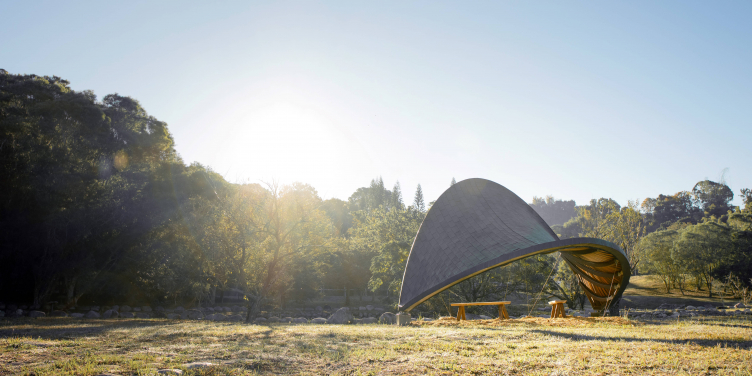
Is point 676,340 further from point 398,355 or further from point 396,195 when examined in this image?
point 396,195

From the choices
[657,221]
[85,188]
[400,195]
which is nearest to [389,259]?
[85,188]

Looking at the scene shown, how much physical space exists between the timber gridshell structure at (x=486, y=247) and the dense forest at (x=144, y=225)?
410 cm

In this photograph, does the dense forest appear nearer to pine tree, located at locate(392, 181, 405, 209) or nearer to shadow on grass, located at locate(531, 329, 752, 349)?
shadow on grass, located at locate(531, 329, 752, 349)

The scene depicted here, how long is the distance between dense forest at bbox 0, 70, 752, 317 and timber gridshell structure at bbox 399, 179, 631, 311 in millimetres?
4101

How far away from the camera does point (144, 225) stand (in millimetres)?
21688

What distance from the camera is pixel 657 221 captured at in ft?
281

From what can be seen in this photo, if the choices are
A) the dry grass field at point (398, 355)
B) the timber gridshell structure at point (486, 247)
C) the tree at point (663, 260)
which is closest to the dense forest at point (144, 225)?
the timber gridshell structure at point (486, 247)

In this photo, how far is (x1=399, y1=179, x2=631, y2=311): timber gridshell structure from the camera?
37.4 feet

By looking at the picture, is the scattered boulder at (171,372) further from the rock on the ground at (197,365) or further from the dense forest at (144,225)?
the dense forest at (144,225)

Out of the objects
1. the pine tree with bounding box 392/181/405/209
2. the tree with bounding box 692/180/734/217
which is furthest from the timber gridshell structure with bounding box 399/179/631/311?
the tree with bounding box 692/180/734/217

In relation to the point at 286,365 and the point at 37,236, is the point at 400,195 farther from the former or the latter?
the point at 286,365

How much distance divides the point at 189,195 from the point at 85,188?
6.97 meters

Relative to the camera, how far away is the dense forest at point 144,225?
50.2ft

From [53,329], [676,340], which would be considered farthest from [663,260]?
[53,329]
